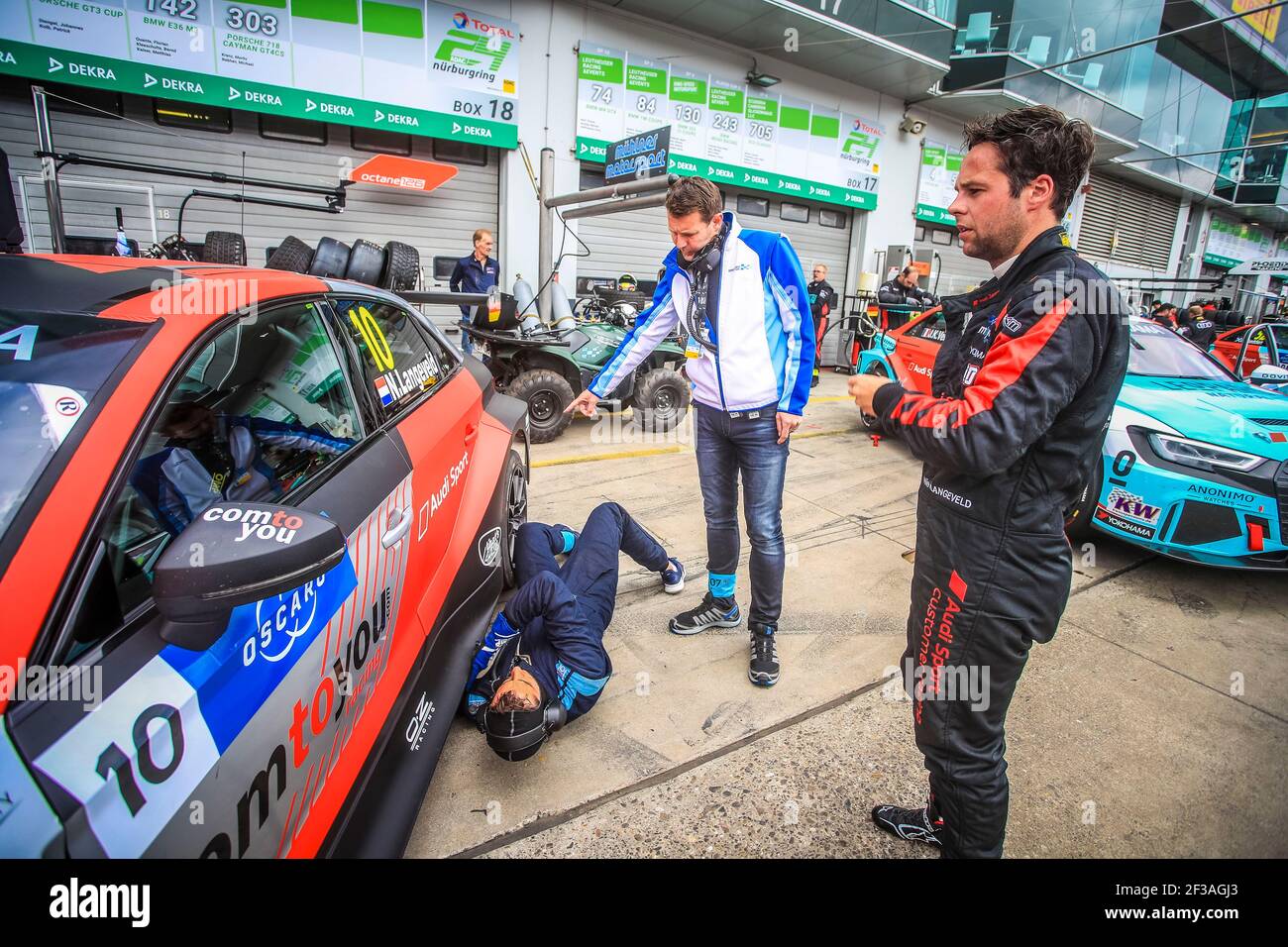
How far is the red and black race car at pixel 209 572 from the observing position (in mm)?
923

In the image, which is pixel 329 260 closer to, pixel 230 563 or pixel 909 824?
pixel 230 563

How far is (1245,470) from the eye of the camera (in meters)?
3.39

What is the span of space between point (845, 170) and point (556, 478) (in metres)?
10.6

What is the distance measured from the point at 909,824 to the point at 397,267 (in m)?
3.37

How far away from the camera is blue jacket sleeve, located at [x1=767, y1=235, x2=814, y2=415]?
8.40ft

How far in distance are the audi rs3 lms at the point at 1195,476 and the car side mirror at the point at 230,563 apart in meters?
2.86

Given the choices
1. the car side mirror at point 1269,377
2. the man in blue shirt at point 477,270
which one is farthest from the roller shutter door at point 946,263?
the man in blue shirt at point 477,270

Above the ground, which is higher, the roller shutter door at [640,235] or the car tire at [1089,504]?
the roller shutter door at [640,235]

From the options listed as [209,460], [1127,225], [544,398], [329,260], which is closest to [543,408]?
[544,398]

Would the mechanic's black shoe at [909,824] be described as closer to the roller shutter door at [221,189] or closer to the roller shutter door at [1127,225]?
the roller shutter door at [221,189]

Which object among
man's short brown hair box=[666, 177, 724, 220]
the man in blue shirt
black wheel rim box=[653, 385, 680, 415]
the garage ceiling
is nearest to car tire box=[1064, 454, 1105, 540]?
man's short brown hair box=[666, 177, 724, 220]

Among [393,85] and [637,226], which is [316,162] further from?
[637,226]

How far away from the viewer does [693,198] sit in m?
2.47

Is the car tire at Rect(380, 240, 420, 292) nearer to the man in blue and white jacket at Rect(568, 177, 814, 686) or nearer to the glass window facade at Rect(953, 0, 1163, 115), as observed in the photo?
the man in blue and white jacket at Rect(568, 177, 814, 686)
